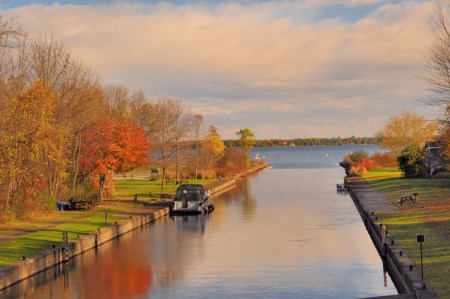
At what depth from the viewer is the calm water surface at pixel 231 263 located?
2502 centimetres

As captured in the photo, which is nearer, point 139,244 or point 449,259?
point 449,259

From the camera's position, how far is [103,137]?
53.9 metres

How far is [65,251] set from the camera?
1209 inches

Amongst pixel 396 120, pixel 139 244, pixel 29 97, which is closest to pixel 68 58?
pixel 29 97

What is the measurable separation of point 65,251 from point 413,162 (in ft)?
164

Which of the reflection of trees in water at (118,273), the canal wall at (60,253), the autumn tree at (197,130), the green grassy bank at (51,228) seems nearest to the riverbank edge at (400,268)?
the reflection of trees in water at (118,273)

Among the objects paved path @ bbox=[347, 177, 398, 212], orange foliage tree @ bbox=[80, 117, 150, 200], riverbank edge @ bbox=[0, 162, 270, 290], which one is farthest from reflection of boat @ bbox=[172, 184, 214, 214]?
paved path @ bbox=[347, 177, 398, 212]

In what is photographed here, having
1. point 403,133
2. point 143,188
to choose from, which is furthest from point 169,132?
point 403,133

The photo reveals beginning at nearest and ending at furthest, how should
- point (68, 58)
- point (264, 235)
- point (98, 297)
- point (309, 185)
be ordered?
1. point (98, 297)
2. point (264, 235)
3. point (68, 58)
4. point (309, 185)

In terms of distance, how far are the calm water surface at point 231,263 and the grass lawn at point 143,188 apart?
37.4 feet

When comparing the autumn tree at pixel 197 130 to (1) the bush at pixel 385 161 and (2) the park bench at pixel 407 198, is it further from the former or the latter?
(2) the park bench at pixel 407 198

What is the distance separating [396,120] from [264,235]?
2569 inches

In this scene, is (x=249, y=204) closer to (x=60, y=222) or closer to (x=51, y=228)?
(x=60, y=222)

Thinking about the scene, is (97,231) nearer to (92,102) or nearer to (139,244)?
(139,244)
